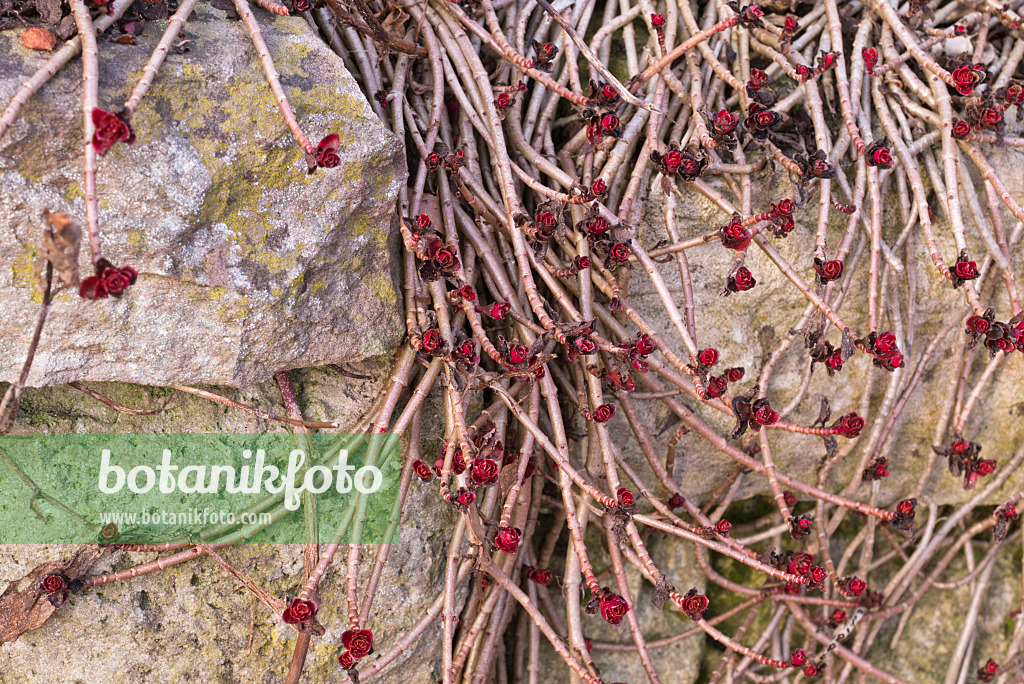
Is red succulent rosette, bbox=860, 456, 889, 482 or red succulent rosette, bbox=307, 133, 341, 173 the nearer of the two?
red succulent rosette, bbox=307, 133, 341, 173

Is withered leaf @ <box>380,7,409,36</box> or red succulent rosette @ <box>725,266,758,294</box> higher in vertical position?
withered leaf @ <box>380,7,409,36</box>

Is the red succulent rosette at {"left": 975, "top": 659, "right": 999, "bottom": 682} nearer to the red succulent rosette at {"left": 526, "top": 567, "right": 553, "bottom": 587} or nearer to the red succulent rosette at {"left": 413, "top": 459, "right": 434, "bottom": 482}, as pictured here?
the red succulent rosette at {"left": 526, "top": 567, "right": 553, "bottom": 587}

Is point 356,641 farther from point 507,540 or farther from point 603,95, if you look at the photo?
point 603,95

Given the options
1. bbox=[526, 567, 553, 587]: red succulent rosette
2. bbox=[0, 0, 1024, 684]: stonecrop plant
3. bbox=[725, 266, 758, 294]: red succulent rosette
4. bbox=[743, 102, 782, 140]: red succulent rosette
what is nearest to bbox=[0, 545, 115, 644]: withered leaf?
bbox=[0, 0, 1024, 684]: stonecrop plant

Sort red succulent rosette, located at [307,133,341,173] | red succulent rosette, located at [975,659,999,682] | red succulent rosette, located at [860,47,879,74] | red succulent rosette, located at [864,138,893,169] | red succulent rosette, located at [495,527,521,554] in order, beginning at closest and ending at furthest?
1. red succulent rosette, located at [307,133,341,173]
2. red succulent rosette, located at [495,527,521,554]
3. red succulent rosette, located at [864,138,893,169]
4. red succulent rosette, located at [860,47,879,74]
5. red succulent rosette, located at [975,659,999,682]

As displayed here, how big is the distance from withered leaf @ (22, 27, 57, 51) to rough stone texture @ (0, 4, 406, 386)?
17 mm

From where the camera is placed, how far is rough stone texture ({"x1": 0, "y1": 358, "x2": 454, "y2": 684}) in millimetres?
1390

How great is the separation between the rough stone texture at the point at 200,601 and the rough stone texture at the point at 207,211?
0.15 m

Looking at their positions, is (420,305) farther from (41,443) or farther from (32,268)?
(41,443)

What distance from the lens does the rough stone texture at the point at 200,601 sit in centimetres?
139

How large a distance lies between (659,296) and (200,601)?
1.16 meters

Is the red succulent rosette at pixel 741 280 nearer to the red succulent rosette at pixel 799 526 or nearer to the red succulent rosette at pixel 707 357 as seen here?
the red succulent rosette at pixel 707 357

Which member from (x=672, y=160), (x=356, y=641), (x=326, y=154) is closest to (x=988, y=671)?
(x=672, y=160)

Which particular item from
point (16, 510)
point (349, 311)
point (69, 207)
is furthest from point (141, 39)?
point (16, 510)
